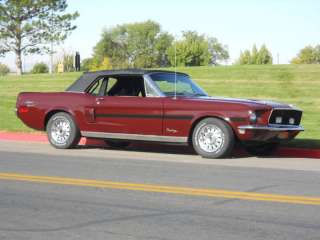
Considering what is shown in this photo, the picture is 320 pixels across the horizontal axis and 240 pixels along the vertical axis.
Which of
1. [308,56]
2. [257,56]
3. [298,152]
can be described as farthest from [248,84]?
[308,56]

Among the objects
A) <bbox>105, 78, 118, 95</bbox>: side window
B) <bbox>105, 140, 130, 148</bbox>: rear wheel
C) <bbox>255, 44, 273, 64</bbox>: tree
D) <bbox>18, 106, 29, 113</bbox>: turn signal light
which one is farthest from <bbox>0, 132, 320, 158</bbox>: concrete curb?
<bbox>255, 44, 273, 64</bbox>: tree

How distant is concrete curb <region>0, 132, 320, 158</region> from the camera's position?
39.1 ft

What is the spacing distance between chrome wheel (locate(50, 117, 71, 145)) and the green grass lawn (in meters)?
7.04

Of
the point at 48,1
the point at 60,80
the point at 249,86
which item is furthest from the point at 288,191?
the point at 48,1

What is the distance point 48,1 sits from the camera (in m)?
50.3

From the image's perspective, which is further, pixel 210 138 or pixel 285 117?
pixel 285 117

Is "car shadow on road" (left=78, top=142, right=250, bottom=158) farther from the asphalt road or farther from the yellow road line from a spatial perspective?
the yellow road line

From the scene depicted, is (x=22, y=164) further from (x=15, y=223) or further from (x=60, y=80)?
(x=60, y=80)

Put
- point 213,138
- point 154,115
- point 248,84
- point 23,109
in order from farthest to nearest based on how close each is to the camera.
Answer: point 248,84 < point 23,109 < point 154,115 < point 213,138

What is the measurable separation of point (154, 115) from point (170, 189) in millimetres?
4014

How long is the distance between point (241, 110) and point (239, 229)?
5.35 metres

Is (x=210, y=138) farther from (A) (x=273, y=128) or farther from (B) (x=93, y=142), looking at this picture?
(B) (x=93, y=142)

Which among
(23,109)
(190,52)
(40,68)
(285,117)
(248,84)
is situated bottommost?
(285,117)

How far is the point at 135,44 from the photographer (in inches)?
4609
